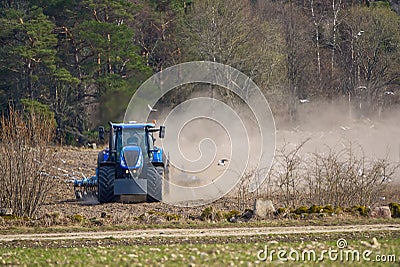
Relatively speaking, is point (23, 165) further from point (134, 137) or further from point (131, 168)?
point (134, 137)

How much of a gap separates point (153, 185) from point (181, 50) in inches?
1216

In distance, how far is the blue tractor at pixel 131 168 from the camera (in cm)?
2553

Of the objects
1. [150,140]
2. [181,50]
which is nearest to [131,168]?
[150,140]

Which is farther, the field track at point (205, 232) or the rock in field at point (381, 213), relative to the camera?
the rock in field at point (381, 213)

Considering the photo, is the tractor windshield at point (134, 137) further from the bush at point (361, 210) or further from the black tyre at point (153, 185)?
the bush at point (361, 210)

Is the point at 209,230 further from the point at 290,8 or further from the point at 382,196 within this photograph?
the point at 290,8

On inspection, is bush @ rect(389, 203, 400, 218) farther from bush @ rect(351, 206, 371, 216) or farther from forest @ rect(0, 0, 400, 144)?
forest @ rect(0, 0, 400, 144)

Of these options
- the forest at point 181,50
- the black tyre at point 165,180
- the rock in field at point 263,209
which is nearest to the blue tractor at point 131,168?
the black tyre at point 165,180

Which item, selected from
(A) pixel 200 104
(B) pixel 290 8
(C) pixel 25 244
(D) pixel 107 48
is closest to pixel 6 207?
(C) pixel 25 244

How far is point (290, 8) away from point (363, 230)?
46.8 m

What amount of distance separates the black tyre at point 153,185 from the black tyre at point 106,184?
119 centimetres

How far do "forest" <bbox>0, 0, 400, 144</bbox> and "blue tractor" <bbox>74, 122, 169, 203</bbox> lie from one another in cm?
1678

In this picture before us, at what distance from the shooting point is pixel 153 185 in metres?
25.7

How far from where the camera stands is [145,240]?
16.8 meters
